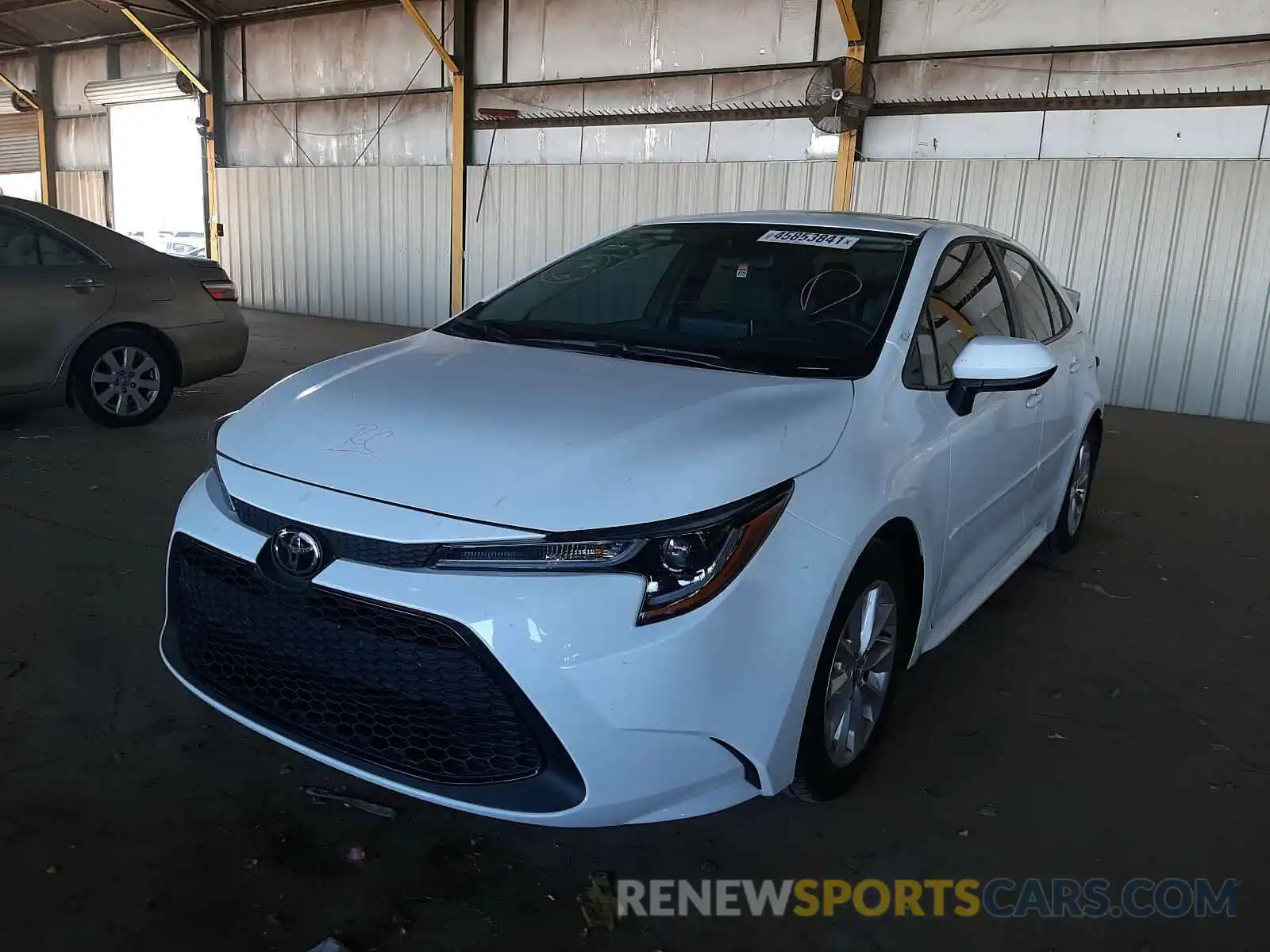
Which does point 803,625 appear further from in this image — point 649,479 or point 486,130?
point 486,130

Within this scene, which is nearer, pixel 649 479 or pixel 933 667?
pixel 649 479

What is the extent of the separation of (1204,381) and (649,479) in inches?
311

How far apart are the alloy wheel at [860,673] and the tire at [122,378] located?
5.02 metres

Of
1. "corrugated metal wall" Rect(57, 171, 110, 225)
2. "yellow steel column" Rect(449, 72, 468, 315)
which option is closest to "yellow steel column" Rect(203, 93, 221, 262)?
"corrugated metal wall" Rect(57, 171, 110, 225)

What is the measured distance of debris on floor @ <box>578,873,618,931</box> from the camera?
6.32ft

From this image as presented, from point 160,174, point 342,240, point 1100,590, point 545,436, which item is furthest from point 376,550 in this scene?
point 160,174

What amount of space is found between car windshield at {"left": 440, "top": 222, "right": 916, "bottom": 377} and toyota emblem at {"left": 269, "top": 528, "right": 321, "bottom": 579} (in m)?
1.02

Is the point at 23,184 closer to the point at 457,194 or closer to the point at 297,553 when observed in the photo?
the point at 457,194

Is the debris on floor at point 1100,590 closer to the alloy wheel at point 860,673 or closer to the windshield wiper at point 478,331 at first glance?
the alloy wheel at point 860,673

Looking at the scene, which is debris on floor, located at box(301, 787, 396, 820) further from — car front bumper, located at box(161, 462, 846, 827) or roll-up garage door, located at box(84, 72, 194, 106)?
roll-up garage door, located at box(84, 72, 194, 106)

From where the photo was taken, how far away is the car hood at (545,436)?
180 cm

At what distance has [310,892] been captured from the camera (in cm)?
196

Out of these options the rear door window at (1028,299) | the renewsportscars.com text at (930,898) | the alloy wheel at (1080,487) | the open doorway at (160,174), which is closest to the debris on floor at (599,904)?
the renewsportscars.com text at (930,898)

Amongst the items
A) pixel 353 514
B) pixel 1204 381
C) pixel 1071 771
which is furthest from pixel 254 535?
pixel 1204 381
